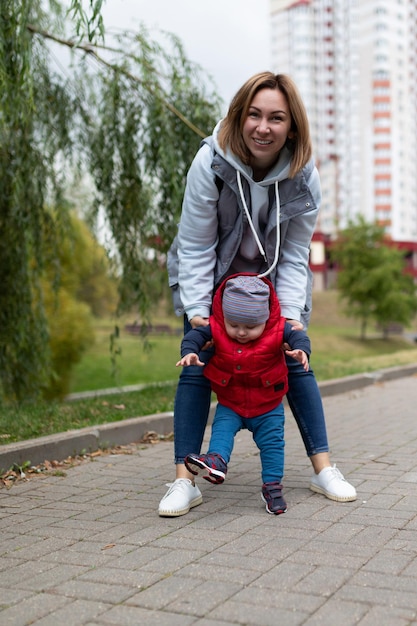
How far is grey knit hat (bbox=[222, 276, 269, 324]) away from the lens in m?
3.91

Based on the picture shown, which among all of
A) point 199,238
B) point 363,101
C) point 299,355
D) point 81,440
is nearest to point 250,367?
point 299,355

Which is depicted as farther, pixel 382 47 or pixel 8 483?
pixel 382 47

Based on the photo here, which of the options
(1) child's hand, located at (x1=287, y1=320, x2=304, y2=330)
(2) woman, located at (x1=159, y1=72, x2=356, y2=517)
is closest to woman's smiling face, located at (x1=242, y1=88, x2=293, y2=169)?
(2) woman, located at (x1=159, y1=72, x2=356, y2=517)

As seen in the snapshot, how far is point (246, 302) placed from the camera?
3.92 meters

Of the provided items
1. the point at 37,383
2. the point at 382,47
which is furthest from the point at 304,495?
the point at 382,47

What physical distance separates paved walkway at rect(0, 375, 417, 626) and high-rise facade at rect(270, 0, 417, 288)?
9245 cm

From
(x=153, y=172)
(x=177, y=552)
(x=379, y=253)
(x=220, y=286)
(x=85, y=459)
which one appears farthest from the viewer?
(x=379, y=253)

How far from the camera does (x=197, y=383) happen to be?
13.6 feet

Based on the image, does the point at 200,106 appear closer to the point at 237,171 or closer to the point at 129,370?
the point at 237,171

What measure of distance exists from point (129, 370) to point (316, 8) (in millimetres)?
86364

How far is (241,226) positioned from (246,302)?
485 millimetres

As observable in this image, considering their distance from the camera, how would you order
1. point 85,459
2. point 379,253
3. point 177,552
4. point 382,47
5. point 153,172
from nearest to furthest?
point 177,552 → point 85,459 → point 153,172 → point 379,253 → point 382,47

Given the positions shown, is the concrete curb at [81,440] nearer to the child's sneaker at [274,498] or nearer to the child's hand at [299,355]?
the child's sneaker at [274,498]

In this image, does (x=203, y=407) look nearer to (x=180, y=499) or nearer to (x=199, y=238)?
(x=180, y=499)
